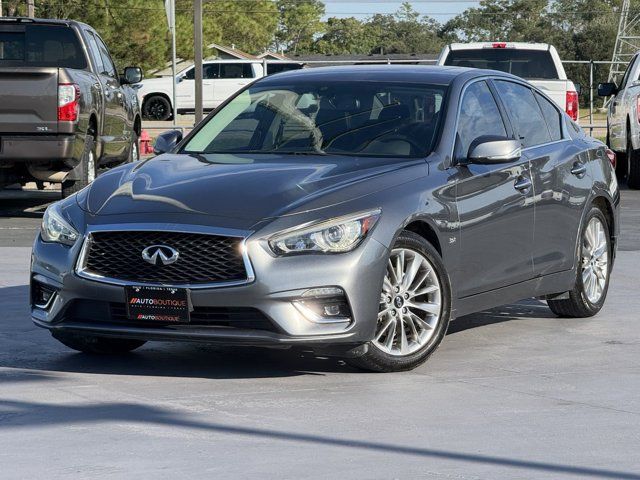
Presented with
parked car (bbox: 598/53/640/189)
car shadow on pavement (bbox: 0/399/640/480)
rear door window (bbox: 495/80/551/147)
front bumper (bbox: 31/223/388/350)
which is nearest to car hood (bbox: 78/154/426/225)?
front bumper (bbox: 31/223/388/350)

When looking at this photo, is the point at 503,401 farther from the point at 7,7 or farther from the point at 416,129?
the point at 7,7

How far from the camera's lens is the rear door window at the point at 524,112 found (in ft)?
29.4

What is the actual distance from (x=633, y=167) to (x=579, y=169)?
11.7 m

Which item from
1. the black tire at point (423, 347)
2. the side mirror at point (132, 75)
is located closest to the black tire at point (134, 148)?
the side mirror at point (132, 75)

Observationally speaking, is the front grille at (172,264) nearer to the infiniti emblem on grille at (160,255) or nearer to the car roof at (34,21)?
the infiniti emblem on grille at (160,255)

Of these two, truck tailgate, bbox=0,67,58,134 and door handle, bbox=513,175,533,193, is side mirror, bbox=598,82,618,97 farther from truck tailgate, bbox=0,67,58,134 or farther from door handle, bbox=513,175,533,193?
door handle, bbox=513,175,533,193

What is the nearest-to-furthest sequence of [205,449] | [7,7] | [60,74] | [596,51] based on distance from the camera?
[205,449], [60,74], [7,7], [596,51]

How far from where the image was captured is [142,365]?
7742mm

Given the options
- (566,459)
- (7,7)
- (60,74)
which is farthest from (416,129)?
(7,7)

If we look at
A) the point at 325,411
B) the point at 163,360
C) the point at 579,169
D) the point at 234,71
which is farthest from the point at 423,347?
the point at 234,71

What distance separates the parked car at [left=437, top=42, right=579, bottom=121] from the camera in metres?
21.1

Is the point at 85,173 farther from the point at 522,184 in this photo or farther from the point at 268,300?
the point at 268,300

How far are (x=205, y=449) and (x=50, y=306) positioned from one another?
200cm

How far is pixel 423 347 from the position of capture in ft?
24.8
